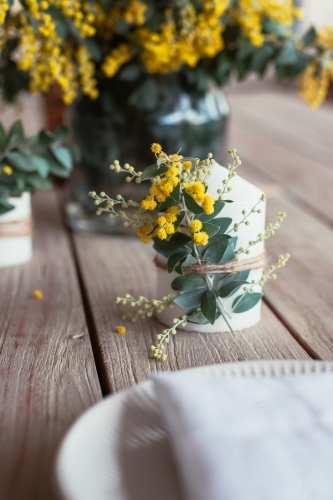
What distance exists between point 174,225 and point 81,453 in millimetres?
255

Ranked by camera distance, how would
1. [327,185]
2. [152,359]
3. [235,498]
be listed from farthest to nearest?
1. [327,185]
2. [152,359]
3. [235,498]

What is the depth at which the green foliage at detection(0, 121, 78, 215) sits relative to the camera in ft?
2.87

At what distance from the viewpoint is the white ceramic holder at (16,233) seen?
907 mm

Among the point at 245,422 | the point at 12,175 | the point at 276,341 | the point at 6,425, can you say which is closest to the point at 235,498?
the point at 245,422

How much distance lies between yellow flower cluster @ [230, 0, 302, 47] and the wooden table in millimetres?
322

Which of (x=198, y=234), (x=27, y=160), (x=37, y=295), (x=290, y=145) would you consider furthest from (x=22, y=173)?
(x=290, y=145)

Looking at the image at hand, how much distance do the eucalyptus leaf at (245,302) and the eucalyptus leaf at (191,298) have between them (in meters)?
0.04

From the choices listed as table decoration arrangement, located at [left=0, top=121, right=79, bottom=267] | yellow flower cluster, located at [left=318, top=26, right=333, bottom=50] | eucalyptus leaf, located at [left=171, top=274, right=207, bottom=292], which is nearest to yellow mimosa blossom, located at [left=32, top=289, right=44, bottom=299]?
table decoration arrangement, located at [left=0, top=121, right=79, bottom=267]

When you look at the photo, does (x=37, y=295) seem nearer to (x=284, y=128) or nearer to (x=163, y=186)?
(x=163, y=186)

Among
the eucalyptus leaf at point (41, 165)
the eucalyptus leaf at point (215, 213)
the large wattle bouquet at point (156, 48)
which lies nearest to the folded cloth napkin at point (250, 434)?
the eucalyptus leaf at point (215, 213)

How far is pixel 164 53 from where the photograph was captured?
99cm

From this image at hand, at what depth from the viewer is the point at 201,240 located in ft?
1.97

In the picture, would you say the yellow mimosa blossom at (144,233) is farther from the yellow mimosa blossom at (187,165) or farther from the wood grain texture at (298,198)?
the wood grain texture at (298,198)

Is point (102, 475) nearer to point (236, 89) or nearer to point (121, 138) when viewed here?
point (121, 138)
